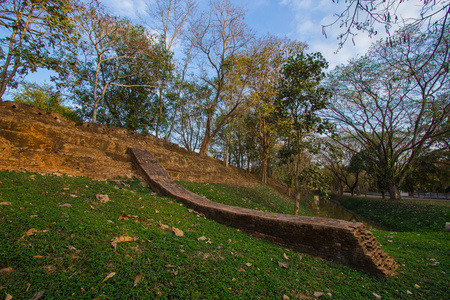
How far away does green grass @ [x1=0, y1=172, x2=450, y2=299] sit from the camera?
75.0 inches

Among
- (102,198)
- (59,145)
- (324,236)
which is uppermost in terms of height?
(59,145)

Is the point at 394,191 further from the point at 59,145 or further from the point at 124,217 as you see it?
the point at 59,145

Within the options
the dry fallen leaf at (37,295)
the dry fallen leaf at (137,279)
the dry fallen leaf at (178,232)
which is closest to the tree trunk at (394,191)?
the dry fallen leaf at (178,232)

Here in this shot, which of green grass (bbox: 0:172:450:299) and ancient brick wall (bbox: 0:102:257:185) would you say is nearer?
green grass (bbox: 0:172:450:299)

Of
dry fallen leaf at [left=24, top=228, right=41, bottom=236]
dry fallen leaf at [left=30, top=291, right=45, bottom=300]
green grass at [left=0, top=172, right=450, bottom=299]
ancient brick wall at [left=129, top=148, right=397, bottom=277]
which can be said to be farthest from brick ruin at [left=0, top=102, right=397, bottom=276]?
dry fallen leaf at [left=30, top=291, right=45, bottom=300]

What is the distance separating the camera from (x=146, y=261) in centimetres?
236

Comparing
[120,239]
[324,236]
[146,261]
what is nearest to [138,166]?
[120,239]

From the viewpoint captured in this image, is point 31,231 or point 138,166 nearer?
point 31,231

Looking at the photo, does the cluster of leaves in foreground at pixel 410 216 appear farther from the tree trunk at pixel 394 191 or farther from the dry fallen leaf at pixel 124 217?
the dry fallen leaf at pixel 124 217

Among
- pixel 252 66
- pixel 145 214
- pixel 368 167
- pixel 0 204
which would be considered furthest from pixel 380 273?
pixel 368 167

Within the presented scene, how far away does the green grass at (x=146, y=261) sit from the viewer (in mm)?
1905

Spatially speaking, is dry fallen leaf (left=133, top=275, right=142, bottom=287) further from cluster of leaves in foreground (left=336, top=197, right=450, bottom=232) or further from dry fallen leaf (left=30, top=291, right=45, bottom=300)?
cluster of leaves in foreground (left=336, top=197, right=450, bottom=232)

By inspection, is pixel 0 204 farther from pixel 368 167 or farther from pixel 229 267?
pixel 368 167

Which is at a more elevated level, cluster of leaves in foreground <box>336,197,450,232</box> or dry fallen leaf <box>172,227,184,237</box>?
dry fallen leaf <box>172,227,184,237</box>
